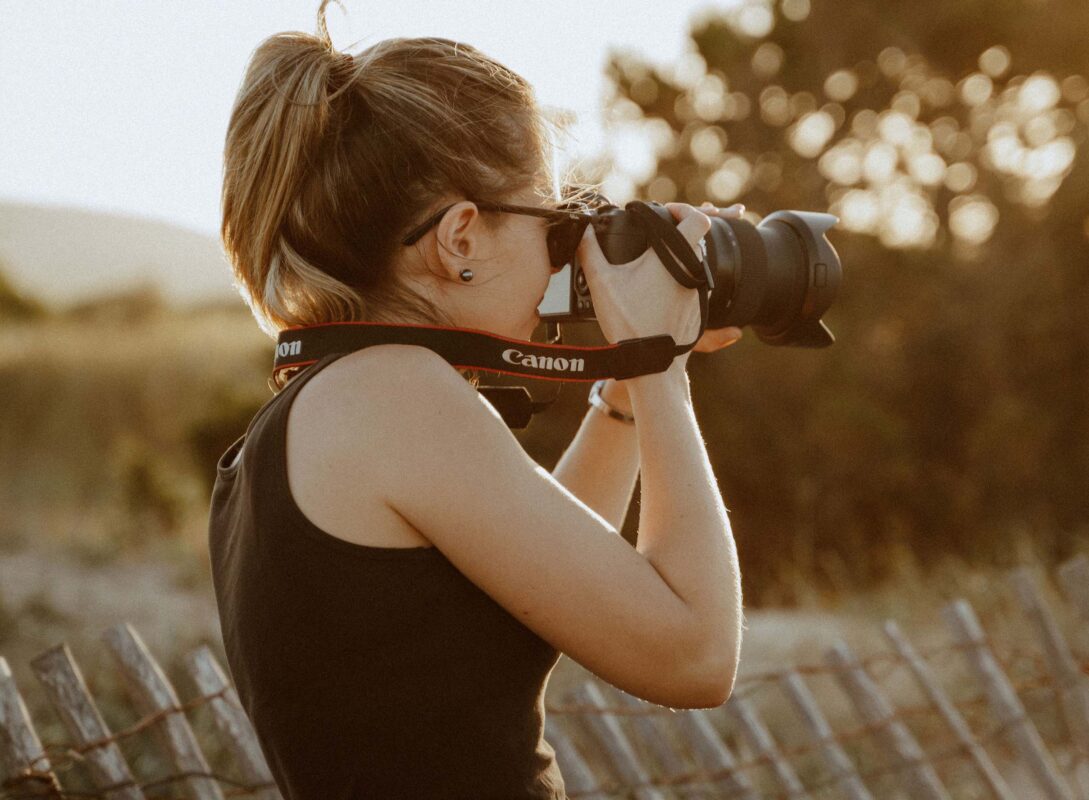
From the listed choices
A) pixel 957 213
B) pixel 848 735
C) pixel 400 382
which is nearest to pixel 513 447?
pixel 400 382

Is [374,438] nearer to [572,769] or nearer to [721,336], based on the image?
[721,336]

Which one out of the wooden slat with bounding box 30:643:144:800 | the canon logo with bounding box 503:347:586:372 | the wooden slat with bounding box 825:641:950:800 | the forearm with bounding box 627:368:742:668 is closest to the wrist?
the canon logo with bounding box 503:347:586:372

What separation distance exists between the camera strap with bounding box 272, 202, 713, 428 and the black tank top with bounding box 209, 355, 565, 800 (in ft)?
0.29

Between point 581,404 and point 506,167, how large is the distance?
5.43 meters

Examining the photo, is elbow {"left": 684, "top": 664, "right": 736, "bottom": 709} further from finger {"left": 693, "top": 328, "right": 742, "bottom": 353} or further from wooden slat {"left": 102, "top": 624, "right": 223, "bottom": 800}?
wooden slat {"left": 102, "top": 624, "right": 223, "bottom": 800}

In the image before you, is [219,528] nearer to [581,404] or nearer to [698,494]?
[698,494]

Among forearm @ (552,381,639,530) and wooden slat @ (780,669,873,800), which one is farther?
wooden slat @ (780,669,873,800)

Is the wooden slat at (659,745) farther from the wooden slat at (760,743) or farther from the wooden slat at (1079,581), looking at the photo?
the wooden slat at (1079,581)

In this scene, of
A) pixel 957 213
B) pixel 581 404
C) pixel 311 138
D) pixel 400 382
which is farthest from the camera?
pixel 957 213

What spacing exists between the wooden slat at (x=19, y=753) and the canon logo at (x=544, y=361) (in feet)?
3.60

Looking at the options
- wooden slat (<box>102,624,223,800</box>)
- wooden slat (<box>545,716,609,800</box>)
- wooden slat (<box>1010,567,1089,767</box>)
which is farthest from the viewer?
wooden slat (<box>1010,567,1089,767</box>)

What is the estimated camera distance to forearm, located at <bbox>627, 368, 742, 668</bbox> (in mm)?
1106

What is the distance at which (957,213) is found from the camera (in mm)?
8953

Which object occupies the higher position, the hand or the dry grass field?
the hand
